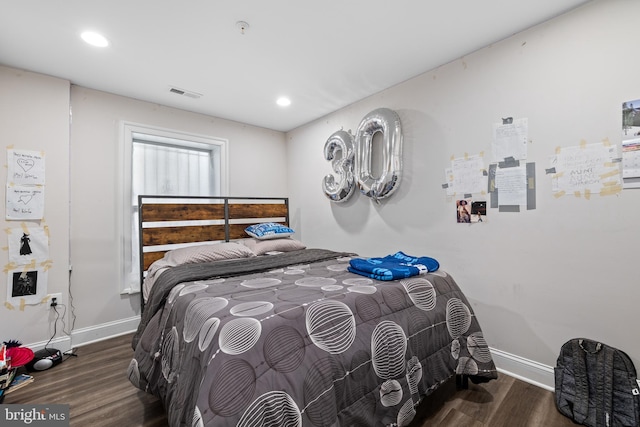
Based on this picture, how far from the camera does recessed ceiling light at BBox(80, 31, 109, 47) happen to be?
1961 mm

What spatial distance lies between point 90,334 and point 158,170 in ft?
5.77

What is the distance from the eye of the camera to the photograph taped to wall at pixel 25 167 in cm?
230

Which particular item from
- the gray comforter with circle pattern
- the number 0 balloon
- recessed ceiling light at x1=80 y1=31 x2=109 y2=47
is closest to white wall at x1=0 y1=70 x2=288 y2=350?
recessed ceiling light at x1=80 y1=31 x2=109 y2=47

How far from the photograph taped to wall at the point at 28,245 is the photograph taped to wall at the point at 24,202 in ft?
0.32

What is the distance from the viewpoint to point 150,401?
1801 mm

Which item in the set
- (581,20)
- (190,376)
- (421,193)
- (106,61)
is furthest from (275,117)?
(190,376)

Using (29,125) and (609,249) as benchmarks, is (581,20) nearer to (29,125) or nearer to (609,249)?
(609,249)

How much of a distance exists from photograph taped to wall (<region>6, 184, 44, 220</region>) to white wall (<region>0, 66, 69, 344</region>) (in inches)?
1.5

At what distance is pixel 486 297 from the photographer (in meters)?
2.21

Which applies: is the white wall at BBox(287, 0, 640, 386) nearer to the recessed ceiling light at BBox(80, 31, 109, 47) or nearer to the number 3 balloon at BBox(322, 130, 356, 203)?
the number 3 balloon at BBox(322, 130, 356, 203)

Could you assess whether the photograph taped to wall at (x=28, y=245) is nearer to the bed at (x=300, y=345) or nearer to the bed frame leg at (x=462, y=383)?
the bed at (x=300, y=345)

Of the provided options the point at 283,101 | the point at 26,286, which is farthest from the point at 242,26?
the point at 26,286

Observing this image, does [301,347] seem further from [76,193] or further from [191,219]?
[76,193]

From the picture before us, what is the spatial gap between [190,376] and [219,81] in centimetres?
247
